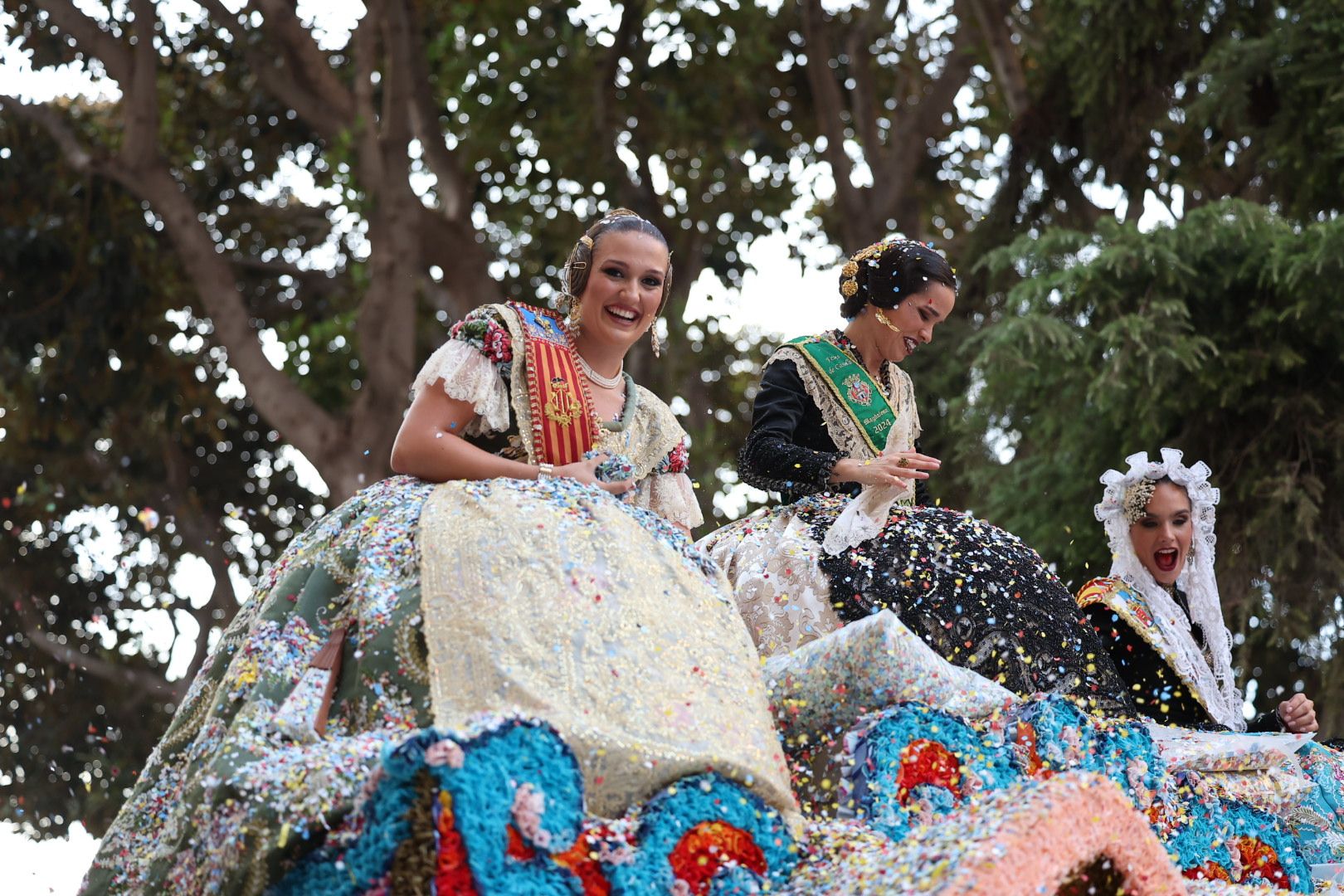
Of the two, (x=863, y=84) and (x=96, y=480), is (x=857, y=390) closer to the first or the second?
(x=863, y=84)

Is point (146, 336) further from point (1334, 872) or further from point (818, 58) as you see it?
point (1334, 872)

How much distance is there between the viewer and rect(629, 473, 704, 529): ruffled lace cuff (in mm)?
4066

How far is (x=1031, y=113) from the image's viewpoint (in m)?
11.2

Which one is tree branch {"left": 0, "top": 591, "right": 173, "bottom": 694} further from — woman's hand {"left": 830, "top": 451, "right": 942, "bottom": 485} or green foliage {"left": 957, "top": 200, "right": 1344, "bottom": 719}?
woman's hand {"left": 830, "top": 451, "right": 942, "bottom": 485}

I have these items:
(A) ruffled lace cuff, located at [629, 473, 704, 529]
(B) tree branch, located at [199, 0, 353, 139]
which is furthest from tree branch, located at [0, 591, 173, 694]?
(A) ruffled lace cuff, located at [629, 473, 704, 529]

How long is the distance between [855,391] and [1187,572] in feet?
4.66

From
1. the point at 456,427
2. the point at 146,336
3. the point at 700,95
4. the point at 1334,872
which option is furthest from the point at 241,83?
the point at 1334,872

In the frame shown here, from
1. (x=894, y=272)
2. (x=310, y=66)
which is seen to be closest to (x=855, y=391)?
(x=894, y=272)

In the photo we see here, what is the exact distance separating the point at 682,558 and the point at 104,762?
10.3 m

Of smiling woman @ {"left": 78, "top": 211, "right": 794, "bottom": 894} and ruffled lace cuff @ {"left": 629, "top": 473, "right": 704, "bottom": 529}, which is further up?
ruffled lace cuff @ {"left": 629, "top": 473, "right": 704, "bottom": 529}

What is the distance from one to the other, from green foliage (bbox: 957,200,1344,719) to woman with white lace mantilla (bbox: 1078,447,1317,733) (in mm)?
3362

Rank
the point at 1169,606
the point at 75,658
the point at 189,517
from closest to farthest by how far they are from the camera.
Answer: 1. the point at 1169,606
2. the point at 75,658
3. the point at 189,517

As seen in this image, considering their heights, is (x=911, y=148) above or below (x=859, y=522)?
above

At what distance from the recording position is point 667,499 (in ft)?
13.4
